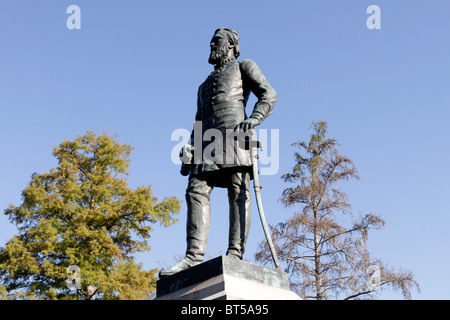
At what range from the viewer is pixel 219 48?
671cm

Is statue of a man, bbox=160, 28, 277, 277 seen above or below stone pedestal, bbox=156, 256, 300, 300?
above

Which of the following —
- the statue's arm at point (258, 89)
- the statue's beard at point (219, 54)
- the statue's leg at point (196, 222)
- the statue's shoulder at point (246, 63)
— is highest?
the statue's beard at point (219, 54)

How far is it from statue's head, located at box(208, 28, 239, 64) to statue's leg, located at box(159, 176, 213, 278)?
1630 millimetres

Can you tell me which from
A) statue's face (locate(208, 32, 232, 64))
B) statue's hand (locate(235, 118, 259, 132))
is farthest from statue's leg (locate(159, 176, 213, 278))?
statue's face (locate(208, 32, 232, 64))

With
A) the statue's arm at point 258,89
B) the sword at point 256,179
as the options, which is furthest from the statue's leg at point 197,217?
the statue's arm at point 258,89

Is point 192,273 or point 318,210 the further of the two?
point 318,210

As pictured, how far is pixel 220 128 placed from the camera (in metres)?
6.13

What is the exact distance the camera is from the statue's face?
6688 millimetres

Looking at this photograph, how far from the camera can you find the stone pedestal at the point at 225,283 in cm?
476

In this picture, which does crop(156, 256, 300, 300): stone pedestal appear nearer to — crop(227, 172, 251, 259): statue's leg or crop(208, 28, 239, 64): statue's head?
crop(227, 172, 251, 259): statue's leg

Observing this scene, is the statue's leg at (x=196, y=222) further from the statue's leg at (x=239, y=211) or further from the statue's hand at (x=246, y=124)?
the statue's hand at (x=246, y=124)
